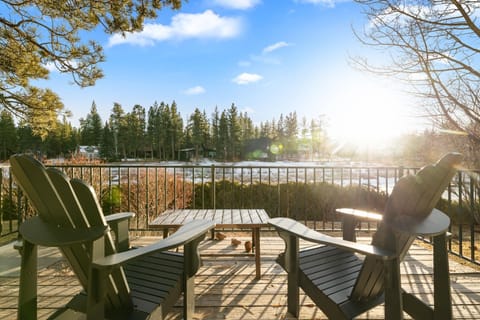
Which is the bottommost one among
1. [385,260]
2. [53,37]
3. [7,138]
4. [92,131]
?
[385,260]

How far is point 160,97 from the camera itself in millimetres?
39438

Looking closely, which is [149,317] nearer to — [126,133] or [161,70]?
[161,70]

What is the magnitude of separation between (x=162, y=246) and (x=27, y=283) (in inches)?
31.0

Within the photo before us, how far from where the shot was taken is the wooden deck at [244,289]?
182 cm

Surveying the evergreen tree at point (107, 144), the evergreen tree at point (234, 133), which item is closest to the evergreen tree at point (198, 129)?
the evergreen tree at point (234, 133)

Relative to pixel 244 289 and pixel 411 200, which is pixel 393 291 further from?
pixel 244 289

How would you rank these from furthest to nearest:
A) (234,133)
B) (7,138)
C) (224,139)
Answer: (224,139) < (234,133) < (7,138)

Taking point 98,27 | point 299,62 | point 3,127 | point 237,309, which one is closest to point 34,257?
point 237,309

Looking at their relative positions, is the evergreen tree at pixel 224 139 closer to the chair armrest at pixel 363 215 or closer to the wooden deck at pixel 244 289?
the wooden deck at pixel 244 289

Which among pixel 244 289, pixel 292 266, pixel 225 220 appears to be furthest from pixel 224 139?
pixel 292 266

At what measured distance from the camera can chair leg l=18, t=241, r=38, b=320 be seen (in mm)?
1275

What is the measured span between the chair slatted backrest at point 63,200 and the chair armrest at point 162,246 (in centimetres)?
12

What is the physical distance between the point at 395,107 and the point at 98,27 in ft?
19.7

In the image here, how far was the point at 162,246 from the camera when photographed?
111cm
